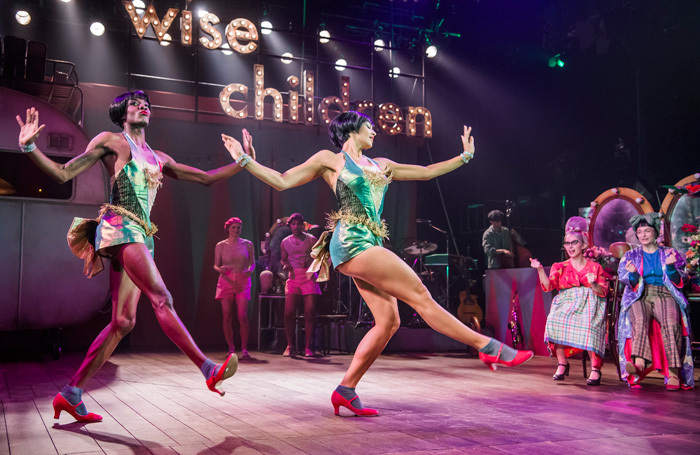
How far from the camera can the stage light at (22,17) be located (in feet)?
37.1

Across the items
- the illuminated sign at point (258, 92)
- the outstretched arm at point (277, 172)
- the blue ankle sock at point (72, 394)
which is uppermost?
the illuminated sign at point (258, 92)

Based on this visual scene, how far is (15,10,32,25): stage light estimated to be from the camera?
11312 mm

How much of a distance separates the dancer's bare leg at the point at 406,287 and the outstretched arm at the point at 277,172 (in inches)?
24.5

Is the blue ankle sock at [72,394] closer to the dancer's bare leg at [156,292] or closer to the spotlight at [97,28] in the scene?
the dancer's bare leg at [156,292]

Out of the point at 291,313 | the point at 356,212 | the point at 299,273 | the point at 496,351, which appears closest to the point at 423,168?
the point at 356,212

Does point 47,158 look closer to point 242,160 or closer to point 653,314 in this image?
point 242,160

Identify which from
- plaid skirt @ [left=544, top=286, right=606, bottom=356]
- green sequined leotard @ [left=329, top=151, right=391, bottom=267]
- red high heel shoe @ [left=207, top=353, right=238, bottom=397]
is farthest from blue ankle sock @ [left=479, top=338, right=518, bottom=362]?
plaid skirt @ [left=544, top=286, right=606, bottom=356]

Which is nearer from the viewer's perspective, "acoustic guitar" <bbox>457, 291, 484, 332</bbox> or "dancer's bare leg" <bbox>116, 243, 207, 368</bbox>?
"dancer's bare leg" <bbox>116, 243, 207, 368</bbox>

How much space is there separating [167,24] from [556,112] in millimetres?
8115

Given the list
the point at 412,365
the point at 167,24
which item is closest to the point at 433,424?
the point at 412,365

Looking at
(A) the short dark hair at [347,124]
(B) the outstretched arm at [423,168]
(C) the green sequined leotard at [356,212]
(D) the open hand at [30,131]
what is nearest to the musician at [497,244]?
(B) the outstretched arm at [423,168]

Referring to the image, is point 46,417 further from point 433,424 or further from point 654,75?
point 654,75

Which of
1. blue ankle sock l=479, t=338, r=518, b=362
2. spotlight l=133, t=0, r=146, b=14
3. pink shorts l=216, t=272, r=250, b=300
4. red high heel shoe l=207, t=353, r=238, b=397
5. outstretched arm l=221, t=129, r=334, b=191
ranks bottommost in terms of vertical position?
red high heel shoe l=207, t=353, r=238, b=397

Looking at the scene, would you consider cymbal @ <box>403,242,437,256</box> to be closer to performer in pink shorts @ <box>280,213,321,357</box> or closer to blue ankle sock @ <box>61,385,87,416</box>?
performer in pink shorts @ <box>280,213,321,357</box>
